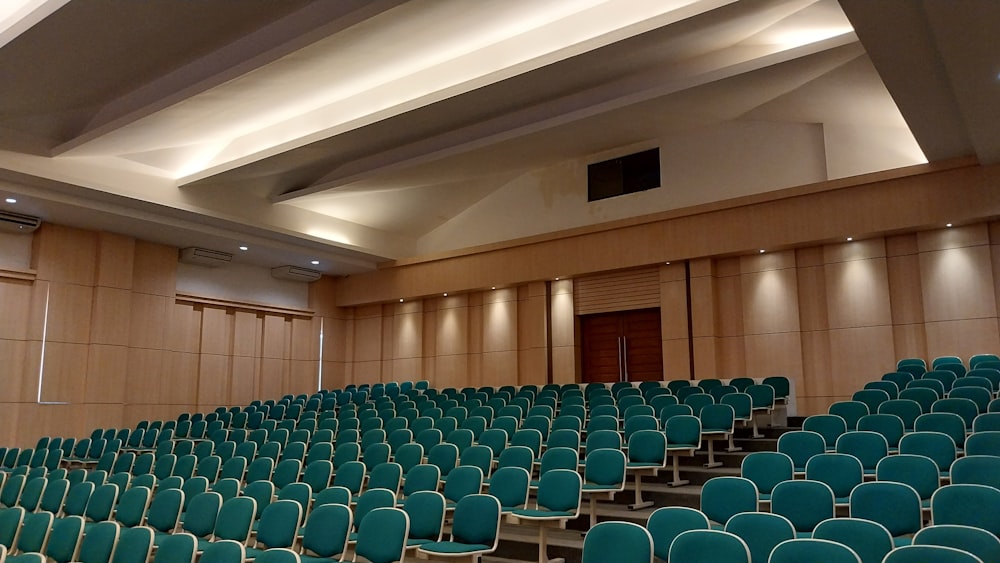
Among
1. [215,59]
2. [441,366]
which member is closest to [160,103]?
[215,59]

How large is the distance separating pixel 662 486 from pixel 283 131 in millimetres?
6592

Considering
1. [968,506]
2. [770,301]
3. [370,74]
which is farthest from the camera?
[770,301]

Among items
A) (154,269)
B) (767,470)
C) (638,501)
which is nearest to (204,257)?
(154,269)

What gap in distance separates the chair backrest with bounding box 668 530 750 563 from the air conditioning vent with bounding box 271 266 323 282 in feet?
39.8

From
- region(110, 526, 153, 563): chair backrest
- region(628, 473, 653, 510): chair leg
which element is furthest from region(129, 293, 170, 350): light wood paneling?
region(628, 473, 653, 510): chair leg

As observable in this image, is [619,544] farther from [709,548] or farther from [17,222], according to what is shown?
[17,222]

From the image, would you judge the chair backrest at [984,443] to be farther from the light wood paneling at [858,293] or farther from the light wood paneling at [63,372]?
the light wood paneling at [63,372]

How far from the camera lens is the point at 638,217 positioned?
11312 mm

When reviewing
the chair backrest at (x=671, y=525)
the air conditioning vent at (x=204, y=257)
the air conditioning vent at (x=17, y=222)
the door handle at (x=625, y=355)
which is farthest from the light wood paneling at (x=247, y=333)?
the chair backrest at (x=671, y=525)

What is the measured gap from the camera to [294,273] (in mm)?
14578

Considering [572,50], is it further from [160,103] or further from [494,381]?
[494,381]

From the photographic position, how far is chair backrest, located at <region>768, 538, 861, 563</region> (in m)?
3.02

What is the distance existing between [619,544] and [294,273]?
1190 cm

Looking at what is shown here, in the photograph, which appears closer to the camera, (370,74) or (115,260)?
(370,74)
